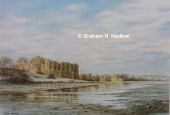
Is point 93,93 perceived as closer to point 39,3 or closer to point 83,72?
point 83,72

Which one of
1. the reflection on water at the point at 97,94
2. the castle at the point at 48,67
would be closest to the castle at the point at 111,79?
the reflection on water at the point at 97,94

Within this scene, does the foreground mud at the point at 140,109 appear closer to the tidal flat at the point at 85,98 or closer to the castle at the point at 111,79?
the tidal flat at the point at 85,98

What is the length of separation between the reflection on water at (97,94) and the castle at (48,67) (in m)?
0.12

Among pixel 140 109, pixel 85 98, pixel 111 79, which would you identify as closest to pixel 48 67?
pixel 85 98

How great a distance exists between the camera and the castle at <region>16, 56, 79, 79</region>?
298cm

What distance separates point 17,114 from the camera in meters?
2.94

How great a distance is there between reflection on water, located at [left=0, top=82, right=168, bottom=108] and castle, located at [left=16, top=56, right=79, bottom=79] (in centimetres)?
12

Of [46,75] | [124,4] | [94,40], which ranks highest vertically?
[124,4]

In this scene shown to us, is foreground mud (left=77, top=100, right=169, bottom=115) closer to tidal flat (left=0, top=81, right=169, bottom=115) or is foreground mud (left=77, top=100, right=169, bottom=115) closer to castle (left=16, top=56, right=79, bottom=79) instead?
tidal flat (left=0, top=81, right=169, bottom=115)

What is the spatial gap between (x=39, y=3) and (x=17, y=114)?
75 centimetres

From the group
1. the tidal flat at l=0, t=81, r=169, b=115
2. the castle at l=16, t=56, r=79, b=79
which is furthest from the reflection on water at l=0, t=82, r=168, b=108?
the castle at l=16, t=56, r=79, b=79

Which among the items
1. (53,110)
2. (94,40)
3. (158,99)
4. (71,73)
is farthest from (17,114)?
(158,99)

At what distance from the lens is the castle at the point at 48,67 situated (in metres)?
2.98

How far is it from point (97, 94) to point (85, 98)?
0.28 ft
